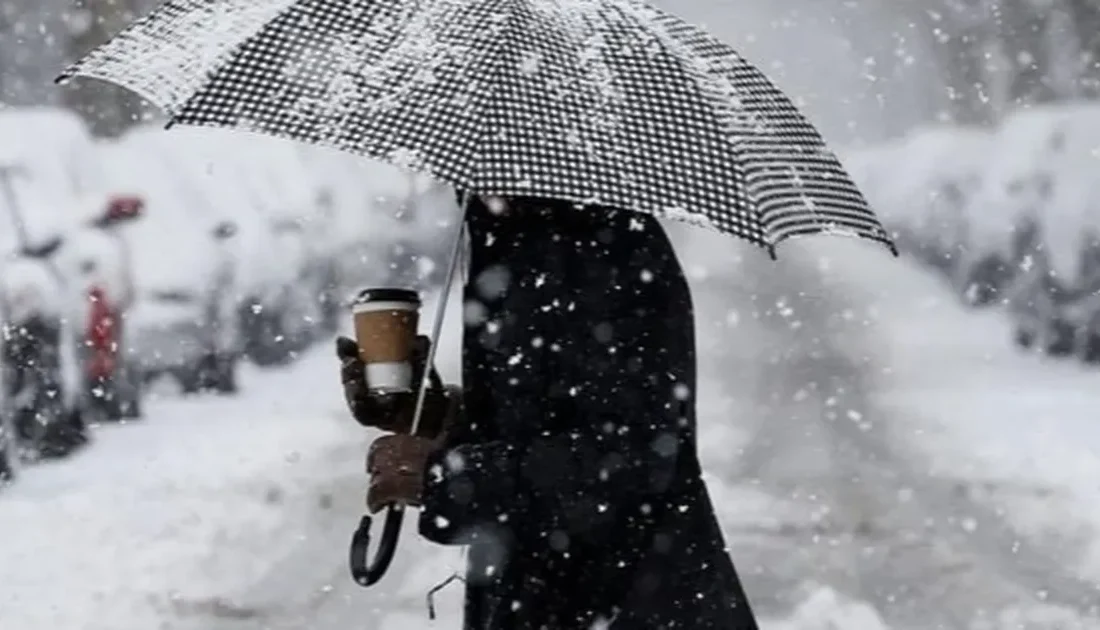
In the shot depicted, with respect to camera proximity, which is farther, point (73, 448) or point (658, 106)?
point (73, 448)

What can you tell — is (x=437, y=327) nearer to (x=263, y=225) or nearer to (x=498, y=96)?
(x=498, y=96)

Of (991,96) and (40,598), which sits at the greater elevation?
(991,96)

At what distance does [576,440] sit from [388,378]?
0.39 m

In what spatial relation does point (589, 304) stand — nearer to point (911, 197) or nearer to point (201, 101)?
point (201, 101)

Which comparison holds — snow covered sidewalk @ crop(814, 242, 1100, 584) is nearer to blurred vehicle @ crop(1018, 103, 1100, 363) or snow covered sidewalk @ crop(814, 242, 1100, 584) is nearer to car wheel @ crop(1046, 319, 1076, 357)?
car wheel @ crop(1046, 319, 1076, 357)

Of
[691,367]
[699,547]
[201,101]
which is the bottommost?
[699,547]

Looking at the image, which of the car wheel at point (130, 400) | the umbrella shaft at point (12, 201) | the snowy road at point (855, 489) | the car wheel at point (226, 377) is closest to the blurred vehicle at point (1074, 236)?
the snowy road at point (855, 489)

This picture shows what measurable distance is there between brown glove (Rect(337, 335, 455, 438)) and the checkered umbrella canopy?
41 centimetres

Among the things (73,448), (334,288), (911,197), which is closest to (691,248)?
(911,197)

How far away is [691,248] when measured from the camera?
488 inches

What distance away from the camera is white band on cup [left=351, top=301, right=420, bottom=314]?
2.67m

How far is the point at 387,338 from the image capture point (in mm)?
2666

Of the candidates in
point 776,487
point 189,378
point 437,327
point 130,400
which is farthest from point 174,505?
point 437,327

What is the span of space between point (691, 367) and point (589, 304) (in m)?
0.20
